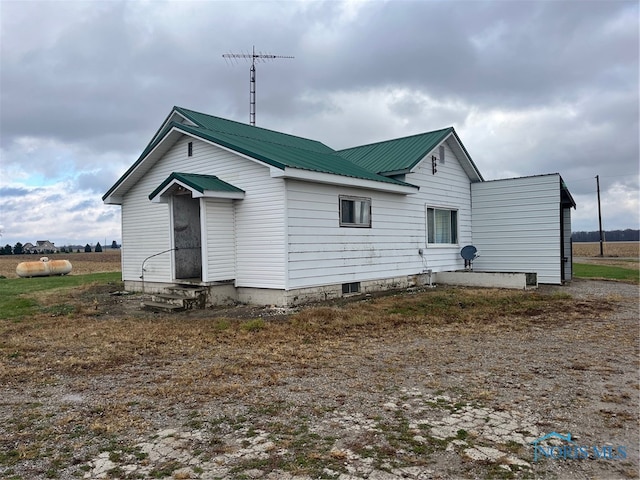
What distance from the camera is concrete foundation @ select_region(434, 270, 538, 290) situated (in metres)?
14.2

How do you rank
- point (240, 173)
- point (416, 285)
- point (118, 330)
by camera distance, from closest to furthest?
point (118, 330) < point (240, 173) < point (416, 285)

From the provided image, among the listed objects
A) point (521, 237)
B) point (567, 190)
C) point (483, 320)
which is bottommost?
point (483, 320)

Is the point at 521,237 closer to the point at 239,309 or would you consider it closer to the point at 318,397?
the point at 239,309

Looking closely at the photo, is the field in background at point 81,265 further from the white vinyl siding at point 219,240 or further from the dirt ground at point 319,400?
the dirt ground at point 319,400

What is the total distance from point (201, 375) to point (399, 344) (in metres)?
3.07

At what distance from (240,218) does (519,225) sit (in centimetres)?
992

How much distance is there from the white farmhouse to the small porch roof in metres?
0.03

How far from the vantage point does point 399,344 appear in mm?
7234

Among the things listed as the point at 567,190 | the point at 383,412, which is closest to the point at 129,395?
the point at 383,412

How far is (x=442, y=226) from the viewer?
16.4 meters

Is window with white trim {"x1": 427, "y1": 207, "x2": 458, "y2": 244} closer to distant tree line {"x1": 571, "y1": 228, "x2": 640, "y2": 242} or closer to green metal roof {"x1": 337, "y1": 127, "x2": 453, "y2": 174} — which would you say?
green metal roof {"x1": 337, "y1": 127, "x2": 453, "y2": 174}

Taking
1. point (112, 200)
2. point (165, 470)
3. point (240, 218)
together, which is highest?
point (112, 200)

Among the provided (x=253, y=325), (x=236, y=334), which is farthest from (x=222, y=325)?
(x=236, y=334)

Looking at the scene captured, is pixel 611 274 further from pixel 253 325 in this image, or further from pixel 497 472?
pixel 497 472
